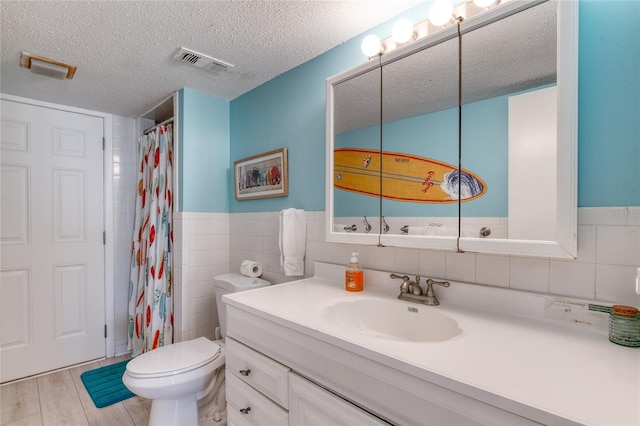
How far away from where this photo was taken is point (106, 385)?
2.21 metres

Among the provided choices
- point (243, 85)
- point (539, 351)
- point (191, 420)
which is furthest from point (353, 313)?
point (243, 85)

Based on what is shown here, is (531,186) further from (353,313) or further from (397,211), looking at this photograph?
(353,313)

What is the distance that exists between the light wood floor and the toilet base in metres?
0.42

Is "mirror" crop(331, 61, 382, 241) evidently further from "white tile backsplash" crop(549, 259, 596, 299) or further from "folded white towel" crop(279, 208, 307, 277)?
"white tile backsplash" crop(549, 259, 596, 299)

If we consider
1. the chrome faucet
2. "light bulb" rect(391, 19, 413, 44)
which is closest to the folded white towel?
the chrome faucet

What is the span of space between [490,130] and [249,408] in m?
1.35

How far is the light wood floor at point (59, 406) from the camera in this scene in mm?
1840

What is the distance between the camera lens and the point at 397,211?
133 cm

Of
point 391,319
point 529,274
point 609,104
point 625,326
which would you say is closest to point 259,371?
point 391,319

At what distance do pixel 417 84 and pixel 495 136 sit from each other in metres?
0.40

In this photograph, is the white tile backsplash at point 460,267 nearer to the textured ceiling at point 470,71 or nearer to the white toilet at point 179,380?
the textured ceiling at point 470,71

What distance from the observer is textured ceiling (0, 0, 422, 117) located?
4.45 ft

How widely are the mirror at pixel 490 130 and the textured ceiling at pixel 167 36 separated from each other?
349mm

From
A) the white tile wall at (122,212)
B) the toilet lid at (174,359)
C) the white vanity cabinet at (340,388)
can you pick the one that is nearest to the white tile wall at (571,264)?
the white vanity cabinet at (340,388)
